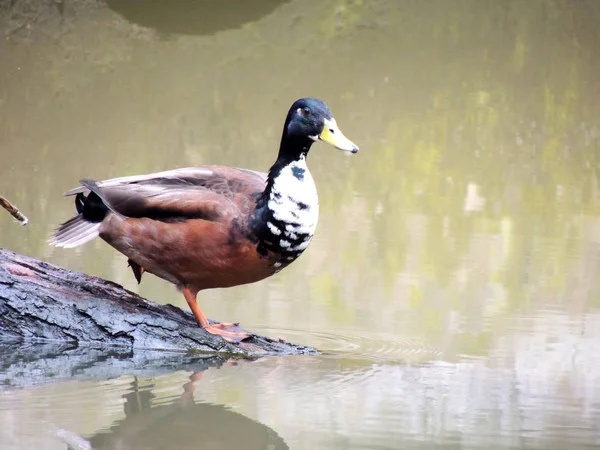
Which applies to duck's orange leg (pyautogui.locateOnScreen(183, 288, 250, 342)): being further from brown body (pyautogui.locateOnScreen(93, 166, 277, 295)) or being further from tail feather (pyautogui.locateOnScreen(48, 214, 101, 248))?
tail feather (pyautogui.locateOnScreen(48, 214, 101, 248))

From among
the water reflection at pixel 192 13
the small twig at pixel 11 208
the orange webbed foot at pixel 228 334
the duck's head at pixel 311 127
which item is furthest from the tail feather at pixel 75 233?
the water reflection at pixel 192 13

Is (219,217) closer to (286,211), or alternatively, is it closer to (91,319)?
(286,211)

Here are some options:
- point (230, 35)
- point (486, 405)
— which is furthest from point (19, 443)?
point (230, 35)

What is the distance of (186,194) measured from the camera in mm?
5062

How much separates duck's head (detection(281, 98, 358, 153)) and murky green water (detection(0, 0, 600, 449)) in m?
1.05

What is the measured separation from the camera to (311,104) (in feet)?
16.3

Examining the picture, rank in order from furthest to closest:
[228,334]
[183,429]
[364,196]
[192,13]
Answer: [192,13] < [364,196] < [228,334] < [183,429]

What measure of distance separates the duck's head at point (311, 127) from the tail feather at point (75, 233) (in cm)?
108

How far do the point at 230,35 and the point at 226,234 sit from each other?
9.46 m

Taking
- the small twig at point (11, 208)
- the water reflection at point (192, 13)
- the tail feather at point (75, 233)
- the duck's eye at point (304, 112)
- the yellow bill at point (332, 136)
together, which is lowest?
the tail feather at point (75, 233)

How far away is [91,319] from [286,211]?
3.45 ft

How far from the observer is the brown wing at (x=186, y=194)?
4.97 m

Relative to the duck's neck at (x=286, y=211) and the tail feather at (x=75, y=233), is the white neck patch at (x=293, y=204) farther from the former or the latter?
the tail feather at (x=75, y=233)

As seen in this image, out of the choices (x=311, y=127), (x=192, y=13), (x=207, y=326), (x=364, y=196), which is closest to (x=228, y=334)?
(x=207, y=326)
